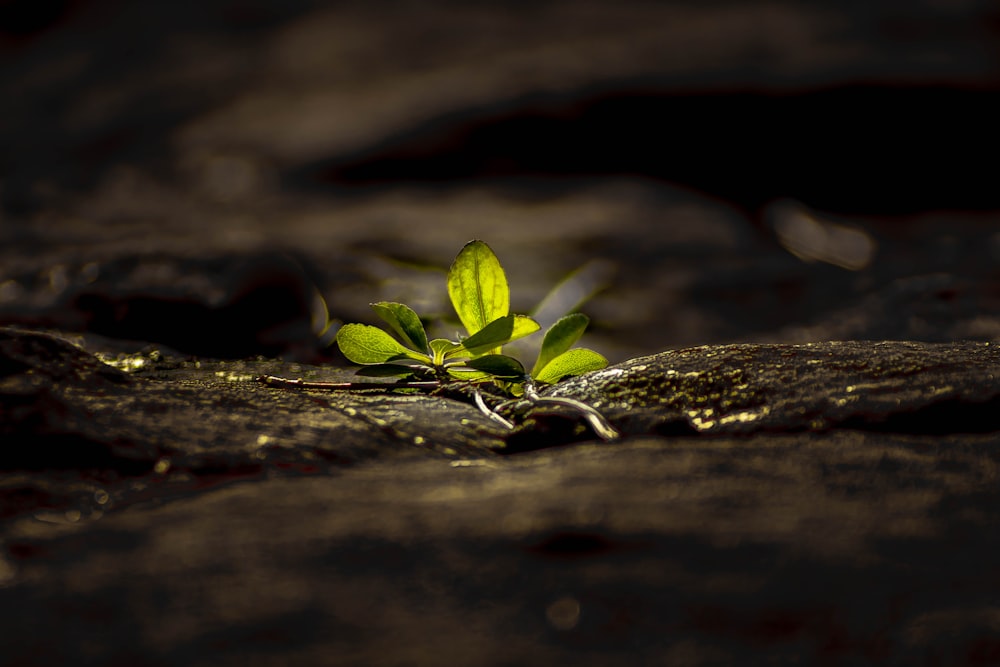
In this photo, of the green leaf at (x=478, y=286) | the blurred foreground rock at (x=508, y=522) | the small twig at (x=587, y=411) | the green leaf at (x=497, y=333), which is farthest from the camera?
the green leaf at (x=478, y=286)

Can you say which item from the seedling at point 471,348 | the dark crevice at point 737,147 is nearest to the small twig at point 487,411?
the seedling at point 471,348

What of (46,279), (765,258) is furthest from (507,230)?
(46,279)

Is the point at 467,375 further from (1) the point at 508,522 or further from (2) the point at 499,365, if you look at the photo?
(1) the point at 508,522

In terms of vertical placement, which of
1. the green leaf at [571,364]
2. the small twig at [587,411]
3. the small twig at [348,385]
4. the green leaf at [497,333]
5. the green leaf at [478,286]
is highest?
the green leaf at [478,286]

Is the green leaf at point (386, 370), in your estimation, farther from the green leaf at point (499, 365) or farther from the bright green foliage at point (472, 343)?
the green leaf at point (499, 365)

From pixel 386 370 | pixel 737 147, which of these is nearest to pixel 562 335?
pixel 386 370

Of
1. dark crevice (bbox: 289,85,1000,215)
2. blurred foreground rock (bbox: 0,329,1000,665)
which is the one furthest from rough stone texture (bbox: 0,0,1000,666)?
dark crevice (bbox: 289,85,1000,215)

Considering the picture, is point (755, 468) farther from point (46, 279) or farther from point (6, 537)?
point (46, 279)

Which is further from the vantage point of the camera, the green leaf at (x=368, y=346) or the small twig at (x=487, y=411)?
the green leaf at (x=368, y=346)

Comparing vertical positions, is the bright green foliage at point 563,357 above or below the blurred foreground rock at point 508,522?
above
